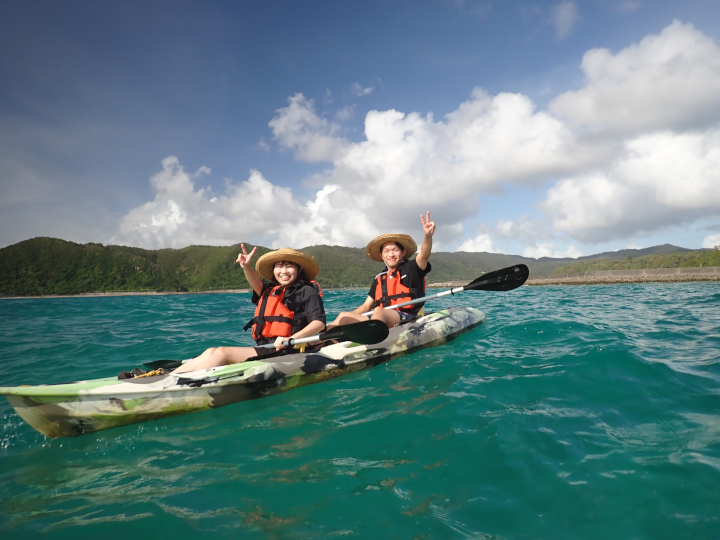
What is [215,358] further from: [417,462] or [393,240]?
[393,240]

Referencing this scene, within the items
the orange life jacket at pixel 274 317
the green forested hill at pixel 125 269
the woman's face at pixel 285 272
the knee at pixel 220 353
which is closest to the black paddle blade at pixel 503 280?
the woman's face at pixel 285 272

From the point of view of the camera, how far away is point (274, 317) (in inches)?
199

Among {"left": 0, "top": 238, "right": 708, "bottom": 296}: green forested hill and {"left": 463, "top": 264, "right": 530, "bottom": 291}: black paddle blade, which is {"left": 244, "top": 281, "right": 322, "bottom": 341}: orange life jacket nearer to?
{"left": 463, "top": 264, "right": 530, "bottom": 291}: black paddle blade

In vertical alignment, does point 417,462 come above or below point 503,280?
below

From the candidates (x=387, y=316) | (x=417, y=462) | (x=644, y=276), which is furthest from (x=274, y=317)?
(x=644, y=276)

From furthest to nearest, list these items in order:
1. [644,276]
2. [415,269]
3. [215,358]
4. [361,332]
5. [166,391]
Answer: [644,276], [415,269], [361,332], [215,358], [166,391]

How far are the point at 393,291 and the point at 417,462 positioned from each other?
4.35 metres

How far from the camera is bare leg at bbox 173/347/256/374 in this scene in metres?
4.15

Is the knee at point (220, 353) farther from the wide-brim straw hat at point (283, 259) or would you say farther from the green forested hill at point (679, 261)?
the green forested hill at point (679, 261)

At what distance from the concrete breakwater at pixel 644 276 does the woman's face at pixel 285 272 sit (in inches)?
1974

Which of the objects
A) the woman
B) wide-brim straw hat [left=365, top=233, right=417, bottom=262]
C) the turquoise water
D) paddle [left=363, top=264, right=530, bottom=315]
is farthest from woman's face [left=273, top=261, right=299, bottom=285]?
paddle [left=363, top=264, right=530, bottom=315]

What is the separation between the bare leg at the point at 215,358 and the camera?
415 centimetres

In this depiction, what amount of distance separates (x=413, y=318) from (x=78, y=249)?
166946mm

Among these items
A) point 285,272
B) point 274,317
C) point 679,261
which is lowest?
point 274,317
